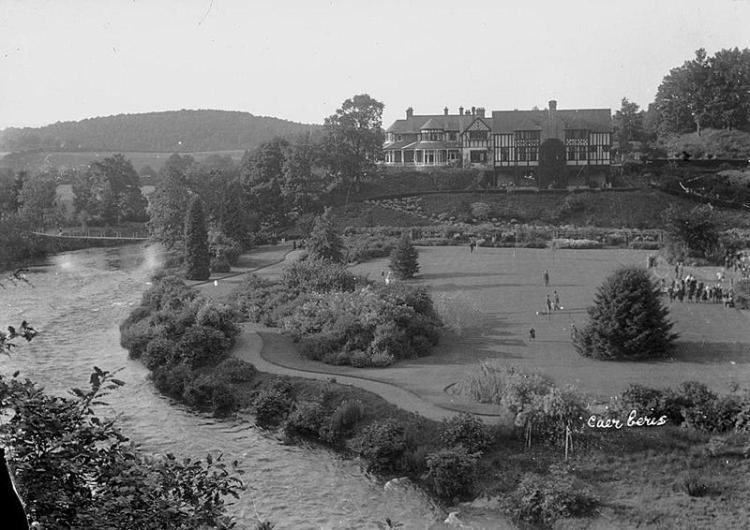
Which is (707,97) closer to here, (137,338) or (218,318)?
(218,318)

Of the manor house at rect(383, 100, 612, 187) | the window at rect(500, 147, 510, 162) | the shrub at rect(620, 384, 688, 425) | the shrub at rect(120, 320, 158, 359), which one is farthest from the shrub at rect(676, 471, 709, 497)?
the window at rect(500, 147, 510, 162)

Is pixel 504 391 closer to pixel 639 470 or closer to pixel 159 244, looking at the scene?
pixel 639 470

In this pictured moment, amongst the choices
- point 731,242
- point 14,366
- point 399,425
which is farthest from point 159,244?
point 399,425

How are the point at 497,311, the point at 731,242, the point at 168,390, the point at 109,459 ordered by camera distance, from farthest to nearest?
the point at 731,242
the point at 497,311
the point at 168,390
the point at 109,459

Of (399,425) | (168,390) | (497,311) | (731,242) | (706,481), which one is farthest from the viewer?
(731,242)

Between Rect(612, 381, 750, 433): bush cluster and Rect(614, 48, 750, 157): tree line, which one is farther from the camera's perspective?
Rect(614, 48, 750, 157): tree line

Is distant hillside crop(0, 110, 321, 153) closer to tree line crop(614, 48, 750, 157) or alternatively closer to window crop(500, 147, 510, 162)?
window crop(500, 147, 510, 162)
